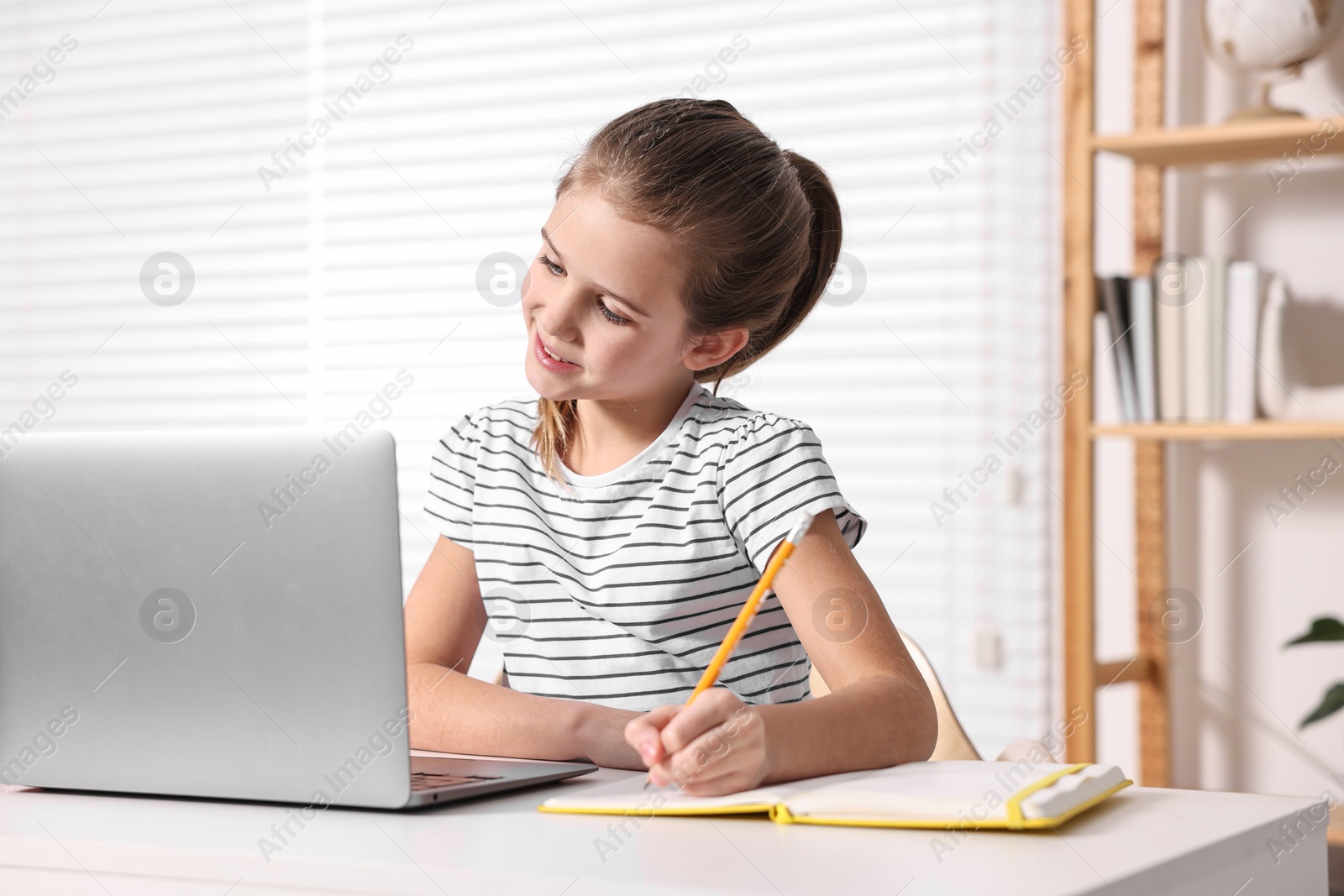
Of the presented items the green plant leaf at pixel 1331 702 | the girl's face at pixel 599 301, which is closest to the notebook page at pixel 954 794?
the girl's face at pixel 599 301

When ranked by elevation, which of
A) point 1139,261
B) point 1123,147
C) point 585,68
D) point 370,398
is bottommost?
point 370,398

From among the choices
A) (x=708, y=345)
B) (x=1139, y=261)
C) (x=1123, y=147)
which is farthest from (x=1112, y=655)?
(x=708, y=345)

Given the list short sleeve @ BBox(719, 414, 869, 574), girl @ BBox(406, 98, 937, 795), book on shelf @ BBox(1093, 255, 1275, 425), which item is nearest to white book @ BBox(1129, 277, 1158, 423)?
book on shelf @ BBox(1093, 255, 1275, 425)

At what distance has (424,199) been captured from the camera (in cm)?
261

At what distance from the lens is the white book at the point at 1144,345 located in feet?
6.13

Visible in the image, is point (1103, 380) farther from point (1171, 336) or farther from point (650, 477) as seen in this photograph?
point (650, 477)

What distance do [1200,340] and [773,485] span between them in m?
1.00

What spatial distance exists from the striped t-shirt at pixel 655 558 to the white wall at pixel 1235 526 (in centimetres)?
106

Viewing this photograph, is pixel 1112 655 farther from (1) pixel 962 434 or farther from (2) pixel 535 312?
(2) pixel 535 312

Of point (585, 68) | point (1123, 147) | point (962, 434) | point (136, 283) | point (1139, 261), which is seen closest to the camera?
point (1123, 147)

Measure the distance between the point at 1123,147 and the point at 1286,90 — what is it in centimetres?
32

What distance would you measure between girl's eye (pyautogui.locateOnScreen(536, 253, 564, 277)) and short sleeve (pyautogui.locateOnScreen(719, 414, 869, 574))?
0.68 ft

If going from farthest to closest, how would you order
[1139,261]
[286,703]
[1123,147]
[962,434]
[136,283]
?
[136,283], [962,434], [1139,261], [1123,147], [286,703]

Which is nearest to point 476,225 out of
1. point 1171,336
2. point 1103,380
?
point 1103,380
